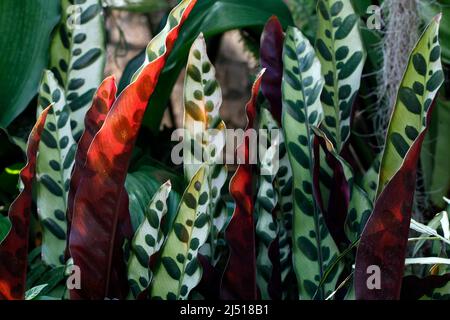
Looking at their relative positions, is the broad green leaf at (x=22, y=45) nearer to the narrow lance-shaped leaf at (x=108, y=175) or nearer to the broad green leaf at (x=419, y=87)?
the narrow lance-shaped leaf at (x=108, y=175)

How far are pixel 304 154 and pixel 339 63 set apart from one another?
140 mm

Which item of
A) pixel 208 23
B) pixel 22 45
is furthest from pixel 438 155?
pixel 22 45

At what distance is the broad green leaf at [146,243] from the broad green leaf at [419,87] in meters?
0.26

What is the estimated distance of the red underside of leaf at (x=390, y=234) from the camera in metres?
0.70

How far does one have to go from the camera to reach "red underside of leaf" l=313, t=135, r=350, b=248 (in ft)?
2.82

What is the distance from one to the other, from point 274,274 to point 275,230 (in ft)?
0.18

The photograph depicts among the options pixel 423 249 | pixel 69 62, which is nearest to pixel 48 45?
pixel 69 62

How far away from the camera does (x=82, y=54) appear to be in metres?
1.00

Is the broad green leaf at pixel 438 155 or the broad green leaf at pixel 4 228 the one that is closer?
the broad green leaf at pixel 4 228

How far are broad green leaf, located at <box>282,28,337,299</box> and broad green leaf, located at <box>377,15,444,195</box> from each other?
0.15 m

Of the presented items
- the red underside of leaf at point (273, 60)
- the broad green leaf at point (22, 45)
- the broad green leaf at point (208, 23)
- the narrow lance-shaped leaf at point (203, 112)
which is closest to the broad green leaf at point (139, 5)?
the broad green leaf at point (208, 23)

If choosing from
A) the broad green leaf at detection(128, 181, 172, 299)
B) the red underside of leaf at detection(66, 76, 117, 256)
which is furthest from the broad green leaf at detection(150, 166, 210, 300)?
the red underside of leaf at detection(66, 76, 117, 256)

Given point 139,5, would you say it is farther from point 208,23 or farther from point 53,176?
point 53,176

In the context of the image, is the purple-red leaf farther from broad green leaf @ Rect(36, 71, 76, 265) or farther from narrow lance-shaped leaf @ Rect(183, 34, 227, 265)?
broad green leaf @ Rect(36, 71, 76, 265)
